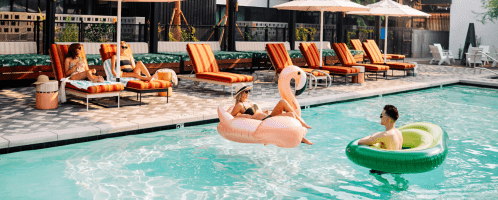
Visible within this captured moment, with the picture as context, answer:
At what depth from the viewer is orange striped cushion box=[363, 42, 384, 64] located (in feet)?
52.5

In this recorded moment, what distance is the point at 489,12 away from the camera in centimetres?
2295

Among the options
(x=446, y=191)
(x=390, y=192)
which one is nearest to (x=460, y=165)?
(x=446, y=191)

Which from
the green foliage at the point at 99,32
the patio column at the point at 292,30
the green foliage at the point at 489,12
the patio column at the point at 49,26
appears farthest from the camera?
the green foliage at the point at 489,12

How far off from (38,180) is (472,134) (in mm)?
6615

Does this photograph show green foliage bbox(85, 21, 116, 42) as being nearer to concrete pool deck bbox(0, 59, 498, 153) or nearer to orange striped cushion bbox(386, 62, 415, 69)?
concrete pool deck bbox(0, 59, 498, 153)

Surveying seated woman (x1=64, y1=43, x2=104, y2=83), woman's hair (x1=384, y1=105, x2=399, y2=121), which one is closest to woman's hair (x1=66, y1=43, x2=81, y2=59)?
seated woman (x1=64, y1=43, x2=104, y2=83)

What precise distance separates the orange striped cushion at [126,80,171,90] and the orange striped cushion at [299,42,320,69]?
5478 mm

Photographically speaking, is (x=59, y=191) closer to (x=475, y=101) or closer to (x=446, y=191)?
(x=446, y=191)

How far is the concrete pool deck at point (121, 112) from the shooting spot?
6641 millimetres

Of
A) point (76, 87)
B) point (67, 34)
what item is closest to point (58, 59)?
point (76, 87)

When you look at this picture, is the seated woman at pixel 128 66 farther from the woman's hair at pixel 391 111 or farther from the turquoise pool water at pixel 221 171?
the woman's hair at pixel 391 111

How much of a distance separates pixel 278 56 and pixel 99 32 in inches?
202

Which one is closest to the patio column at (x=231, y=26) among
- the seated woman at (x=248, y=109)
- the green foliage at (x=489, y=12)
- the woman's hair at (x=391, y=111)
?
the seated woman at (x=248, y=109)

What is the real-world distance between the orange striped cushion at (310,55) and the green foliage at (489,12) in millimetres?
12472
